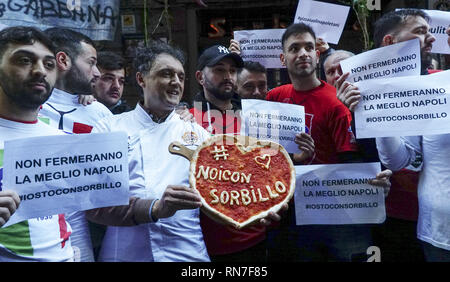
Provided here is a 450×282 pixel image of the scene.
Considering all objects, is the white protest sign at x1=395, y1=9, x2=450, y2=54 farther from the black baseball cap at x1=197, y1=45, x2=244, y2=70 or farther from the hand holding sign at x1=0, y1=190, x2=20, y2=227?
the hand holding sign at x1=0, y1=190, x2=20, y2=227

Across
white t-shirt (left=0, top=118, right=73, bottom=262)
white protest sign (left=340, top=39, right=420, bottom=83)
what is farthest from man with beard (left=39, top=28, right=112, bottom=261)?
white protest sign (left=340, top=39, right=420, bottom=83)

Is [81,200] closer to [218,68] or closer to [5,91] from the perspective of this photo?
[5,91]

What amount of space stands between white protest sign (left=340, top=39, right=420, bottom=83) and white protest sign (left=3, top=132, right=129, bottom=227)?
1.24m

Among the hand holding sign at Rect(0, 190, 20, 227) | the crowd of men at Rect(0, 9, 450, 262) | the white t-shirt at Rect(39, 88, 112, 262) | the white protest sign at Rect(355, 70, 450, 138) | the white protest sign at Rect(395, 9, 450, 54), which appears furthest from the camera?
the white protest sign at Rect(395, 9, 450, 54)

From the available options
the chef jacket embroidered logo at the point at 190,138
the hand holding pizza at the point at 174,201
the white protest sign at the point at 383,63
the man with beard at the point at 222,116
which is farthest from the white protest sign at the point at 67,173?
the white protest sign at the point at 383,63

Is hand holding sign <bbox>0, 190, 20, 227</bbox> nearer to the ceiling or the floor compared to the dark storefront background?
nearer to the floor

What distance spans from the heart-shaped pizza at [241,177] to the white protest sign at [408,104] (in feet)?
1.70

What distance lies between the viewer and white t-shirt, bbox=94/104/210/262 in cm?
238

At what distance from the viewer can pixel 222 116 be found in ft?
8.53

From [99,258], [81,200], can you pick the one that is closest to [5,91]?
[81,200]

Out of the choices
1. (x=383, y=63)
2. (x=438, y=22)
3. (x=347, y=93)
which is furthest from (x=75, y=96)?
(x=438, y=22)

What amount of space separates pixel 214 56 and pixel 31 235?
1281 mm

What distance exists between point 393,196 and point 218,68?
1.21 metres

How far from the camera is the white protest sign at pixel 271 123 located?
2.55m
